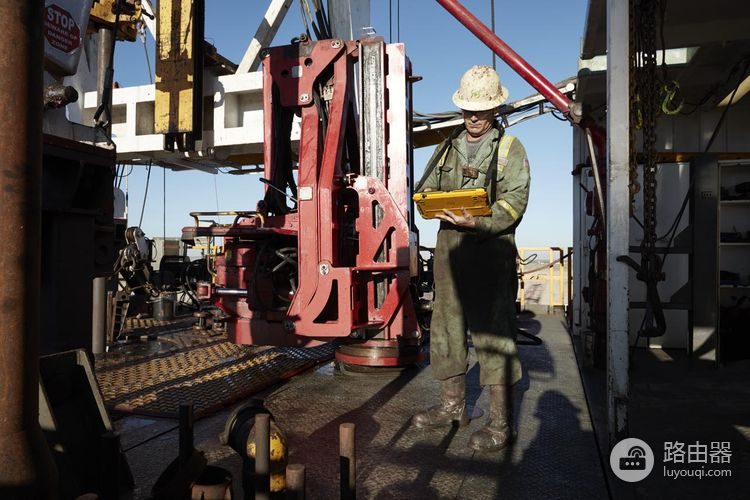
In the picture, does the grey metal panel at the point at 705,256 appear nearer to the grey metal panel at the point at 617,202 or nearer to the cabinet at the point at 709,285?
the cabinet at the point at 709,285

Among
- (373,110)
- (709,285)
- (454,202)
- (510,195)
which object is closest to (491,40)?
(373,110)

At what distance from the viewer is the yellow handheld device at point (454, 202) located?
2.85 m

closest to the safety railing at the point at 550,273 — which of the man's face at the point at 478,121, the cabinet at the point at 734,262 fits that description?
the cabinet at the point at 734,262

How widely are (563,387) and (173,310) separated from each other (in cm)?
674

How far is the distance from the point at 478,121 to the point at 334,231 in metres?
1.43

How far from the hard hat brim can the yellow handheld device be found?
23.3 inches

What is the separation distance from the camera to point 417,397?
4051mm

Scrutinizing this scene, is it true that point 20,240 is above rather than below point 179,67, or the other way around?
below

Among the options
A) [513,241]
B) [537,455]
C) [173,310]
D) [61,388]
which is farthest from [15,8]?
[173,310]

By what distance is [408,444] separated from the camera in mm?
3033

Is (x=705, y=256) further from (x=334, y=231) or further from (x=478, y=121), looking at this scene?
(x=334, y=231)

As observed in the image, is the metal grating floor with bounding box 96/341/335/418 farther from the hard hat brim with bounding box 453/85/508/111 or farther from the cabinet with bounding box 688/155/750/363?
the cabinet with bounding box 688/155/750/363

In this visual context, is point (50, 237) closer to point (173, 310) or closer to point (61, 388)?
point (61, 388)

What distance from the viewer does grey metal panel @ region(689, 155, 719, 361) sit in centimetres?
518
